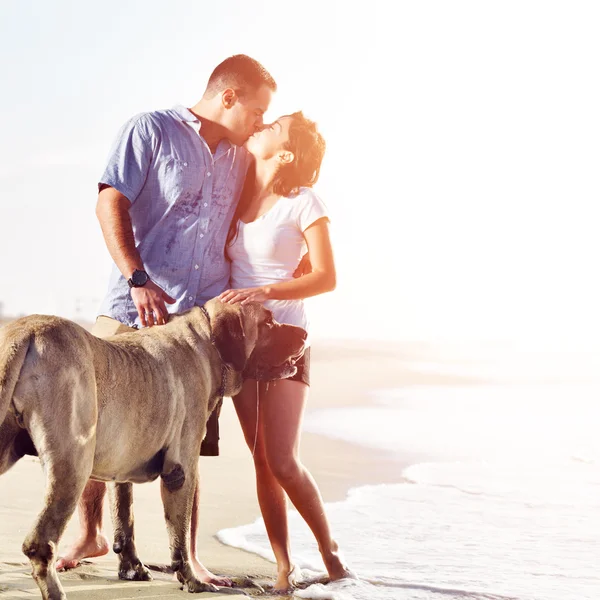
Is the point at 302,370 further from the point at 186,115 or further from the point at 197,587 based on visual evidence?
the point at 186,115

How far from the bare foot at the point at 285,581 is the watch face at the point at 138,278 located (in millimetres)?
1649

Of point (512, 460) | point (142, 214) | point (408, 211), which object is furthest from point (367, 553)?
point (408, 211)

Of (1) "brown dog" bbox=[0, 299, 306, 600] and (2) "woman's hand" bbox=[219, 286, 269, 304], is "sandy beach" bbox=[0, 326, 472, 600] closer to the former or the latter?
(1) "brown dog" bbox=[0, 299, 306, 600]

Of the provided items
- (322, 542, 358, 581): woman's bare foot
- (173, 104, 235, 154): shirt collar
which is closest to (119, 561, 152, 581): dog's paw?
(322, 542, 358, 581): woman's bare foot

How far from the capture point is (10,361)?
3400mm

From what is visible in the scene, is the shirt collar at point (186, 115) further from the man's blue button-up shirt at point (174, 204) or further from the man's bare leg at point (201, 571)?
the man's bare leg at point (201, 571)

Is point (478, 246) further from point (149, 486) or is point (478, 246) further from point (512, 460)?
point (149, 486)

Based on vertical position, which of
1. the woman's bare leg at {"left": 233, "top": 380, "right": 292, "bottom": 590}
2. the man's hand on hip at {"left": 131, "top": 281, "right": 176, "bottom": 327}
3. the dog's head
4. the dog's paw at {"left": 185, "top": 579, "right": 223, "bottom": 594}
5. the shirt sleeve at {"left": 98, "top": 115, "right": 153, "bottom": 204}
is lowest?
the dog's paw at {"left": 185, "top": 579, "right": 223, "bottom": 594}

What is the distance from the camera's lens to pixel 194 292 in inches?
187

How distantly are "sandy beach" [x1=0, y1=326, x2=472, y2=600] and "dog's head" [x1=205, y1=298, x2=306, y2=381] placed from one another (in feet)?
3.45

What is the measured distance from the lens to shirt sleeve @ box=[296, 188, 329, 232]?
470 cm

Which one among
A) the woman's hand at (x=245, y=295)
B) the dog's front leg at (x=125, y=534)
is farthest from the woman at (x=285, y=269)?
the dog's front leg at (x=125, y=534)

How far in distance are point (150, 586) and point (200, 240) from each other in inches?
67.0

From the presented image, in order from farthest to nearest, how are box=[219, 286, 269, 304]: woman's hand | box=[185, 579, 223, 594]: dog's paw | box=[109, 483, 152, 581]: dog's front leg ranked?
box=[109, 483, 152, 581]: dog's front leg < box=[219, 286, 269, 304]: woman's hand < box=[185, 579, 223, 594]: dog's paw
